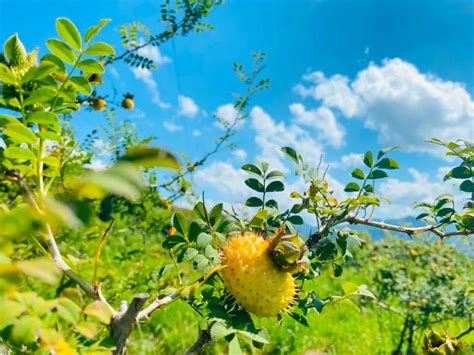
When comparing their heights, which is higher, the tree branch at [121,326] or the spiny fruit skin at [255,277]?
the spiny fruit skin at [255,277]

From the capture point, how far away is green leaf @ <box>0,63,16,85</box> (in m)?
0.85

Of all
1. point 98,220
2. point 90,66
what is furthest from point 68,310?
point 90,66

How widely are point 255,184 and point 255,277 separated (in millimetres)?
429

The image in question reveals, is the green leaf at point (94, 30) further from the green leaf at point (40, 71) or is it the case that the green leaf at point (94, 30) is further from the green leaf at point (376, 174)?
the green leaf at point (376, 174)

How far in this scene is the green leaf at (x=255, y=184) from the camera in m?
1.42

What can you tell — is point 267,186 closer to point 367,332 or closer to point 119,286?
point 119,286

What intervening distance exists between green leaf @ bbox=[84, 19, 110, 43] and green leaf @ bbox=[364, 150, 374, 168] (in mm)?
805

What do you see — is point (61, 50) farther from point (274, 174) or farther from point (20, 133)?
point (274, 174)

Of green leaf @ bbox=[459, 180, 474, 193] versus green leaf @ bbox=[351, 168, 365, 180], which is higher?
green leaf @ bbox=[459, 180, 474, 193]

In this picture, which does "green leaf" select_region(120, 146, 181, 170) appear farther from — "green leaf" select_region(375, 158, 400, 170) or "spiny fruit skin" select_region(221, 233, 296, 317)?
"green leaf" select_region(375, 158, 400, 170)

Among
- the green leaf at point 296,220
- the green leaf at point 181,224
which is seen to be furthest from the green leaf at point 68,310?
the green leaf at point 296,220

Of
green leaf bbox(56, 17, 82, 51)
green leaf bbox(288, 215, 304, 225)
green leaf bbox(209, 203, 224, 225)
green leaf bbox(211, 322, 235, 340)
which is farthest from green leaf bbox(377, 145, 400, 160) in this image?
green leaf bbox(56, 17, 82, 51)

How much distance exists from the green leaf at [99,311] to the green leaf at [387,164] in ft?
3.05

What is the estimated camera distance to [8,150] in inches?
30.4
